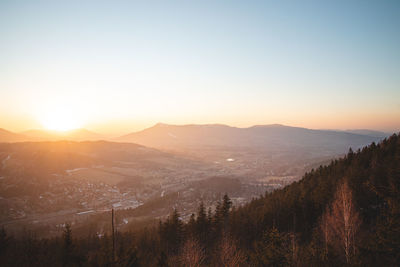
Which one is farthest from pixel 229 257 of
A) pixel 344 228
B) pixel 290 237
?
pixel 290 237

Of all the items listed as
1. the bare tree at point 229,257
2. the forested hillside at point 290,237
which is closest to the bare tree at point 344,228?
the forested hillside at point 290,237

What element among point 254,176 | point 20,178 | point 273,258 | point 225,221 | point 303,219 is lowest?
point 254,176

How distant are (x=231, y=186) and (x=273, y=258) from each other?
131822 mm

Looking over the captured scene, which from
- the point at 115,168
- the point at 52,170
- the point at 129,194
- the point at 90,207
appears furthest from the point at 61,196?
the point at 115,168

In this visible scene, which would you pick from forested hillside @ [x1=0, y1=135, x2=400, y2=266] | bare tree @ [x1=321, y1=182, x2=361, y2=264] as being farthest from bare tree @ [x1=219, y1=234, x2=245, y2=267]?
bare tree @ [x1=321, y1=182, x2=361, y2=264]

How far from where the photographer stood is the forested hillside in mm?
12758

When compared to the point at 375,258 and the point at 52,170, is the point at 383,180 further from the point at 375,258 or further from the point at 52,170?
the point at 52,170

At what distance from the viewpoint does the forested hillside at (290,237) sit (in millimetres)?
12758

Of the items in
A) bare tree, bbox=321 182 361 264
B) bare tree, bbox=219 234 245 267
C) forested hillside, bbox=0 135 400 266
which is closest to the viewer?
forested hillside, bbox=0 135 400 266

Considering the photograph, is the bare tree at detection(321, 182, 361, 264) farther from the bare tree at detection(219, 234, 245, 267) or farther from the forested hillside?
the bare tree at detection(219, 234, 245, 267)

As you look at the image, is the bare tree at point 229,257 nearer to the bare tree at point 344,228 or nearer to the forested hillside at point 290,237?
the forested hillside at point 290,237

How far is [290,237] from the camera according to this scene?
1096 inches

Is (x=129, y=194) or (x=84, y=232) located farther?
(x=129, y=194)

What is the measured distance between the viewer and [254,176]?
7151 inches
